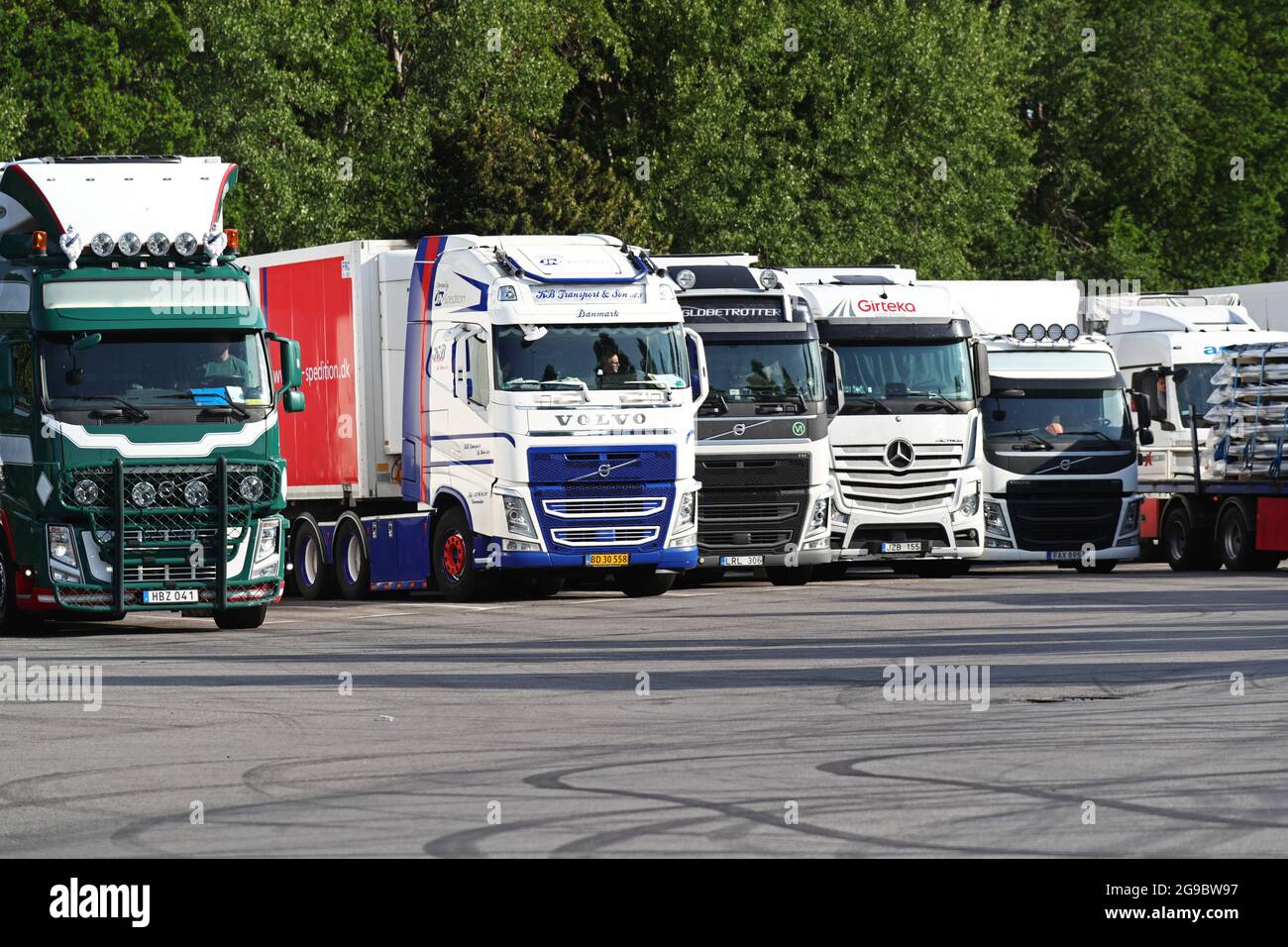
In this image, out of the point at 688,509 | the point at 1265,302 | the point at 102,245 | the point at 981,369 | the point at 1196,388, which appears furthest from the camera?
the point at 1265,302

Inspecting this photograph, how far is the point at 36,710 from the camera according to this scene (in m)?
14.9

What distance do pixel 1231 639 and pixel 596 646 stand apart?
524 centimetres

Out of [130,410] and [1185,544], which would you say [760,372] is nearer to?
[1185,544]

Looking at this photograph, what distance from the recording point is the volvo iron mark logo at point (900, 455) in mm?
28062

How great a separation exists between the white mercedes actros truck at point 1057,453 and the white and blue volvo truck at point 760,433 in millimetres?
3546

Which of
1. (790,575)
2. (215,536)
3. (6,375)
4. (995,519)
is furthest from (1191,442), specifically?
(6,375)

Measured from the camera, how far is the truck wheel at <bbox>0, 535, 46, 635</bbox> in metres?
21.5

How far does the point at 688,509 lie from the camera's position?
25.0 metres

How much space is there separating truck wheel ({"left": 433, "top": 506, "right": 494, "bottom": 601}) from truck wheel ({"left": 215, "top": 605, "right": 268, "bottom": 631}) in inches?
125

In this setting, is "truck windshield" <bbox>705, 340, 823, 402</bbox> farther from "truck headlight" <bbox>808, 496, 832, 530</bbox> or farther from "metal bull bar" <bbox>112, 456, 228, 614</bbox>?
"metal bull bar" <bbox>112, 456, 228, 614</bbox>


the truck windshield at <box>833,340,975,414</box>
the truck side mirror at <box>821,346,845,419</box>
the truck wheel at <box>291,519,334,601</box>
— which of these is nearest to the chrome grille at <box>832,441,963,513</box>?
the truck windshield at <box>833,340,975,414</box>

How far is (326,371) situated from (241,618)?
17.4 ft

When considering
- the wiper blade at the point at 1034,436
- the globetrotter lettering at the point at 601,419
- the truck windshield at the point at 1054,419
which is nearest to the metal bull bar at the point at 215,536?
the globetrotter lettering at the point at 601,419
